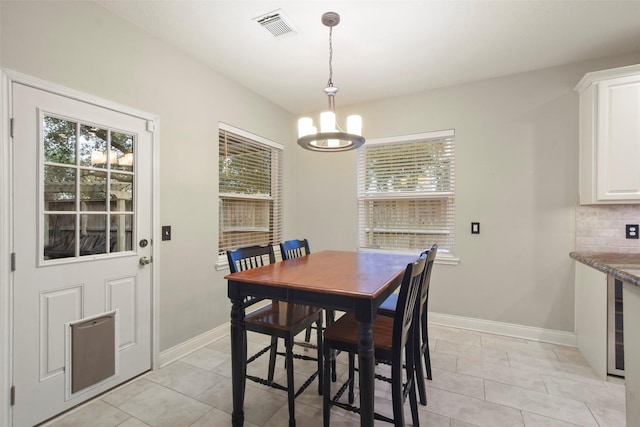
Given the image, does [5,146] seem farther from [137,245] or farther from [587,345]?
[587,345]

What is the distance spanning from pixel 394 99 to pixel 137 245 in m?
3.09

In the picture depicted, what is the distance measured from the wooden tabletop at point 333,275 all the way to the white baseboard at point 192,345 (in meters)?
1.30

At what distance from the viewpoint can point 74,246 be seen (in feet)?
6.46

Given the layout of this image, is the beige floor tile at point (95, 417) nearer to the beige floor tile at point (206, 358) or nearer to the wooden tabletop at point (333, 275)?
the beige floor tile at point (206, 358)

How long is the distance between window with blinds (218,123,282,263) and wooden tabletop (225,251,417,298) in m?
1.18

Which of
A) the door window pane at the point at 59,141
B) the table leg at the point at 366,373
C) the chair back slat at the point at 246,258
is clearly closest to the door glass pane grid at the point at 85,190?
the door window pane at the point at 59,141

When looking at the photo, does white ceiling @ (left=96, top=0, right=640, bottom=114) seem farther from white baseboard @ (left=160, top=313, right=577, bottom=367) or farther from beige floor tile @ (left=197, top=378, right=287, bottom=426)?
beige floor tile @ (left=197, top=378, right=287, bottom=426)

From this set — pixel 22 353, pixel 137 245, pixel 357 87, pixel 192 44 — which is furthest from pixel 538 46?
pixel 22 353

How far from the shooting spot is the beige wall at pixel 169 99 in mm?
1815

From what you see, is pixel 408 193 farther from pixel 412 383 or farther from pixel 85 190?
pixel 85 190

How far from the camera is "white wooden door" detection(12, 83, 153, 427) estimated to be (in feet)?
5.73

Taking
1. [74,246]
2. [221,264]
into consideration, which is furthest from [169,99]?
[221,264]

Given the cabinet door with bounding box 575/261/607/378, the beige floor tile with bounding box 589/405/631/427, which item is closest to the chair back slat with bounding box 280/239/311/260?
the beige floor tile with bounding box 589/405/631/427

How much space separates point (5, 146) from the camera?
5.45 feet
